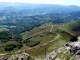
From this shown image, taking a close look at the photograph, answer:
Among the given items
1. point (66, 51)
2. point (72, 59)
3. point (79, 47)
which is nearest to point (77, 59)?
point (72, 59)

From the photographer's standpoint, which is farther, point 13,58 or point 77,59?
point 13,58

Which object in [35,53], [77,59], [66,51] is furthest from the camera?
[35,53]

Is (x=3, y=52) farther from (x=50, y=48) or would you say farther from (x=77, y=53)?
(x=77, y=53)

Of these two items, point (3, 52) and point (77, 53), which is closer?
point (77, 53)

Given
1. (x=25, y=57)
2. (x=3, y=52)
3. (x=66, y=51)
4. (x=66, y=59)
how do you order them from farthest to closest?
(x=3, y=52) < (x=25, y=57) < (x=66, y=51) < (x=66, y=59)

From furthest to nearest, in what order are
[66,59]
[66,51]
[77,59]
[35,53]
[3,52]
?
1. [3,52]
2. [35,53]
3. [66,51]
4. [66,59]
5. [77,59]

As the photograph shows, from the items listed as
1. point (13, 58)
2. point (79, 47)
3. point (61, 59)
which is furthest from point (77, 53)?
point (13, 58)

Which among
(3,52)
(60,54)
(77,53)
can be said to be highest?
(77,53)

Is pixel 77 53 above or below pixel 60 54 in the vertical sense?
above

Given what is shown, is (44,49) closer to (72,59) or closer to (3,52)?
(3,52)
